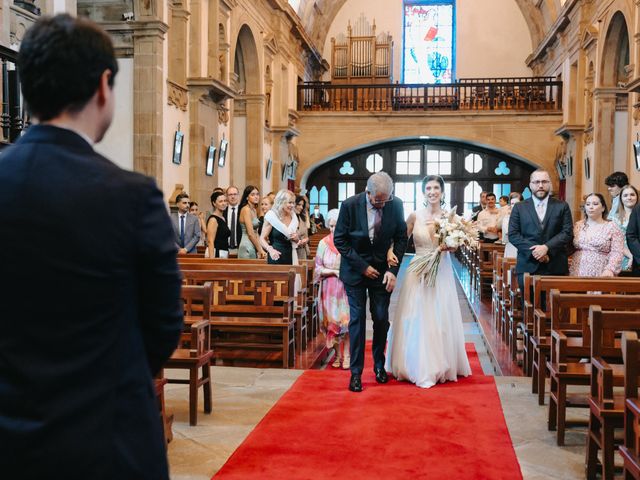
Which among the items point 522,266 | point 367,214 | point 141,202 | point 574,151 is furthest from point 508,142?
point 141,202

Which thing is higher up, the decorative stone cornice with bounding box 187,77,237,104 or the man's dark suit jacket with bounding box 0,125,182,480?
the decorative stone cornice with bounding box 187,77,237,104

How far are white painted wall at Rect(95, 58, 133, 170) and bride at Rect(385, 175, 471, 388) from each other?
667cm

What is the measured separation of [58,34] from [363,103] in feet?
71.1

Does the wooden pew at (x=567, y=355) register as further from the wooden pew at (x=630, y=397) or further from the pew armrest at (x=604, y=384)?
the wooden pew at (x=630, y=397)

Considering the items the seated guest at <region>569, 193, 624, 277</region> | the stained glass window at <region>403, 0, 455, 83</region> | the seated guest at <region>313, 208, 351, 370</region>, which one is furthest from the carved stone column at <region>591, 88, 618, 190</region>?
the stained glass window at <region>403, 0, 455, 83</region>

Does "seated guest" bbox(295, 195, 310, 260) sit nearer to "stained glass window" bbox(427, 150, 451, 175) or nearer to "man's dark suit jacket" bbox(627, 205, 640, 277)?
"man's dark suit jacket" bbox(627, 205, 640, 277)

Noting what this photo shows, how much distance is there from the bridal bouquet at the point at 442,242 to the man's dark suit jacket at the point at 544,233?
0.87 metres

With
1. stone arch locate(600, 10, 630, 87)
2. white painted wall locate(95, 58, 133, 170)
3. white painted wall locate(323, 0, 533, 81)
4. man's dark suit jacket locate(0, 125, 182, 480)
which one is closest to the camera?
man's dark suit jacket locate(0, 125, 182, 480)

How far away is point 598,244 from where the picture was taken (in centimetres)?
644

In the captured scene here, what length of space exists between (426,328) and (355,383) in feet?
2.44

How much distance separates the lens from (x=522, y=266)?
6.76 meters

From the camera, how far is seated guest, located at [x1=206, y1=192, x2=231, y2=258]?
9094 millimetres

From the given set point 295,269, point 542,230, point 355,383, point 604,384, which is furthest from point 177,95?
point 604,384

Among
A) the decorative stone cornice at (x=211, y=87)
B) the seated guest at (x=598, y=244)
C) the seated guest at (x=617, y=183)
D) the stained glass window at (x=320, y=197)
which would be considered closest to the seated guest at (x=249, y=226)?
the seated guest at (x=598, y=244)
